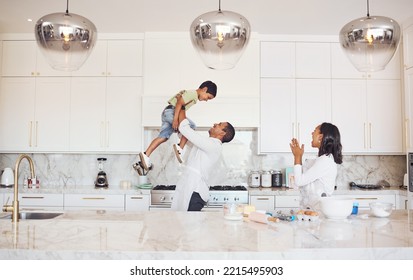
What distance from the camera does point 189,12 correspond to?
3834mm

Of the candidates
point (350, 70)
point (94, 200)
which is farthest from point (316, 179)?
point (94, 200)

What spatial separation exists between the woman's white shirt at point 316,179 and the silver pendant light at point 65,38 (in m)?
1.66

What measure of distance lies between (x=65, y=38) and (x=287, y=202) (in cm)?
298

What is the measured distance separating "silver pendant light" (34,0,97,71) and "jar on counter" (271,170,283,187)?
298 cm

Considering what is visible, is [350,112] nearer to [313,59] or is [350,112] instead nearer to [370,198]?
[313,59]

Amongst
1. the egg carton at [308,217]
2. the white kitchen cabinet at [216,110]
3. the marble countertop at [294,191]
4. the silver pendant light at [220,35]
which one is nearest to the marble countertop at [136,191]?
the marble countertop at [294,191]

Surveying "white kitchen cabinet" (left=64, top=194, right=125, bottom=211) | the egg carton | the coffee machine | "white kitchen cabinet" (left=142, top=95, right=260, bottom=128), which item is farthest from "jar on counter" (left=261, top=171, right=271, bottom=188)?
the egg carton

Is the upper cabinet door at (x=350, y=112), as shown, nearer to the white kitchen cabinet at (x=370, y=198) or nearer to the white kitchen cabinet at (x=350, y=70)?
the white kitchen cabinet at (x=350, y=70)

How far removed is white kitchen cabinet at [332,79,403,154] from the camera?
4.46m

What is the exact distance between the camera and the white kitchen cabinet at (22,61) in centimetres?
448

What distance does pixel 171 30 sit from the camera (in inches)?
171
